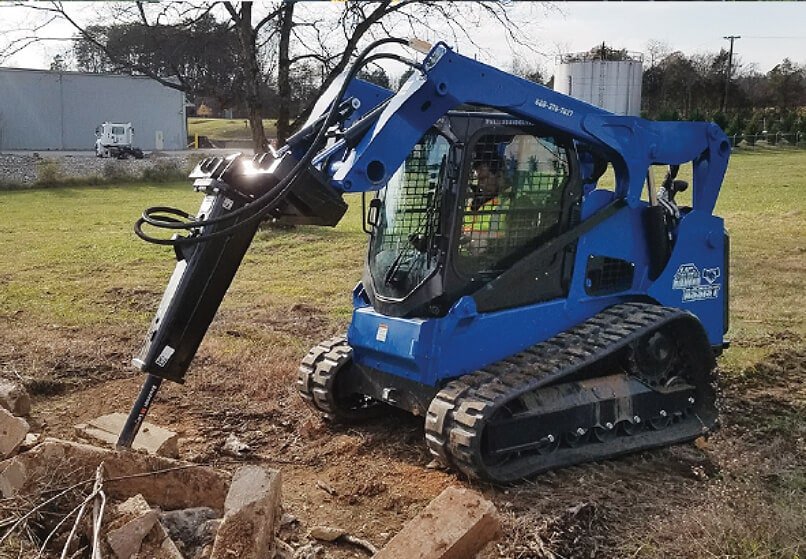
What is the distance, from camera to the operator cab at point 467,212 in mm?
5395

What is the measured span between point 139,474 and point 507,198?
9.07 feet

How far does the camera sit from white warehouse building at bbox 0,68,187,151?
164 feet

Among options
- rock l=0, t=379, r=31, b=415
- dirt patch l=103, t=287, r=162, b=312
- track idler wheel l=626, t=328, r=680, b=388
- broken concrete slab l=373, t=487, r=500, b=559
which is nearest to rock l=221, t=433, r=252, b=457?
rock l=0, t=379, r=31, b=415

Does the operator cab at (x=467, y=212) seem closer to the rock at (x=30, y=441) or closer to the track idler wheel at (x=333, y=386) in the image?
the track idler wheel at (x=333, y=386)

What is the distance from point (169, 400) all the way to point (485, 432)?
112 inches

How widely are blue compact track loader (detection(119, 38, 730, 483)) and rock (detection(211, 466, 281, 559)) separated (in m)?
0.85

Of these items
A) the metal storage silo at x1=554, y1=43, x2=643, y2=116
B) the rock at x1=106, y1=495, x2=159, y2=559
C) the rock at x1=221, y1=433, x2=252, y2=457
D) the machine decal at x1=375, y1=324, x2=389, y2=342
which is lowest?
the rock at x1=221, y1=433, x2=252, y2=457

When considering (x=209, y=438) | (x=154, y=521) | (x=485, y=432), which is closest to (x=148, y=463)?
(x=154, y=521)

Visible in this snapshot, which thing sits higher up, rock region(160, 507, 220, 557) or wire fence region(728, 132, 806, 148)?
wire fence region(728, 132, 806, 148)

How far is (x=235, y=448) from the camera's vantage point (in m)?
5.84

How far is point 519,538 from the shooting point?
14.2 feet

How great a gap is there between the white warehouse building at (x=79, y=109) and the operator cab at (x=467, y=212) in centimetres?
4692

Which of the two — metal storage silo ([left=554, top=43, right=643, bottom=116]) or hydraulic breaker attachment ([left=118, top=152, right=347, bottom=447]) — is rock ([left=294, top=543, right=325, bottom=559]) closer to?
hydraulic breaker attachment ([left=118, top=152, right=347, bottom=447])

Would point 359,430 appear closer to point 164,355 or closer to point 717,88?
point 164,355
